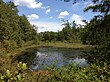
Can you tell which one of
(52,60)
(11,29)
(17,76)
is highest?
(11,29)

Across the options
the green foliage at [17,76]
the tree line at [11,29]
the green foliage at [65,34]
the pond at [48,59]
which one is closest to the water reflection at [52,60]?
the pond at [48,59]

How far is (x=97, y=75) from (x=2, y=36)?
47.3 m

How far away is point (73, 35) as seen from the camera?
10756 cm

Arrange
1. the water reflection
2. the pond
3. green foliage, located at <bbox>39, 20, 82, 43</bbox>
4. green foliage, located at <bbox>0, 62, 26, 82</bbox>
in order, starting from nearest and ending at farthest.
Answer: green foliage, located at <bbox>0, 62, 26, 82</bbox>
the water reflection
the pond
green foliage, located at <bbox>39, 20, 82, 43</bbox>

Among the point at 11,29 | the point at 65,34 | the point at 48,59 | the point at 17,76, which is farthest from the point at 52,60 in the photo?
the point at 65,34

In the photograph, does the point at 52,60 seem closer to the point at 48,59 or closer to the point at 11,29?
the point at 48,59

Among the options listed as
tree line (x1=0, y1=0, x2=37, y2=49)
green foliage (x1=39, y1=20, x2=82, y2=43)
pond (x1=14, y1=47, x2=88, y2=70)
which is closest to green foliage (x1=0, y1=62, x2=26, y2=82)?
pond (x1=14, y1=47, x2=88, y2=70)

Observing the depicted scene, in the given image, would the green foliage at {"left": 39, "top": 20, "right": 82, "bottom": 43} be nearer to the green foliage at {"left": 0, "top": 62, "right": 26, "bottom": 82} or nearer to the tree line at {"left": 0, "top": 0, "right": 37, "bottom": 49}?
the tree line at {"left": 0, "top": 0, "right": 37, "bottom": 49}

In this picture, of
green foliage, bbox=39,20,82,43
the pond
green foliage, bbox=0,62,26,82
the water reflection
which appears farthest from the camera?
green foliage, bbox=39,20,82,43

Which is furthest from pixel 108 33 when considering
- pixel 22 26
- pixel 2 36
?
pixel 22 26

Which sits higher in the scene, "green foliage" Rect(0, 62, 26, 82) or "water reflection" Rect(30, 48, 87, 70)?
"green foliage" Rect(0, 62, 26, 82)

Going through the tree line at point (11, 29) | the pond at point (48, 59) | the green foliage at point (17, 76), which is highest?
the tree line at point (11, 29)

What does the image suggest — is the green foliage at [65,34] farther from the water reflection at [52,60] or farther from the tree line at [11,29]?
the water reflection at [52,60]

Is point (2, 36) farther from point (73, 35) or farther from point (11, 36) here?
point (73, 35)
